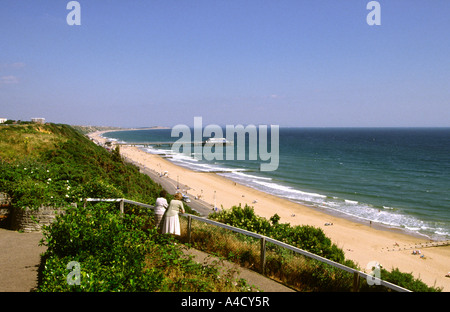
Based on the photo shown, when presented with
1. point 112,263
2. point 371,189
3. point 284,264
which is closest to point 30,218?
point 112,263

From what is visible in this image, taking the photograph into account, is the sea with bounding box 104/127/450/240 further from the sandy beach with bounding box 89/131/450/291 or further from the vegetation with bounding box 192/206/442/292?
the vegetation with bounding box 192/206/442/292

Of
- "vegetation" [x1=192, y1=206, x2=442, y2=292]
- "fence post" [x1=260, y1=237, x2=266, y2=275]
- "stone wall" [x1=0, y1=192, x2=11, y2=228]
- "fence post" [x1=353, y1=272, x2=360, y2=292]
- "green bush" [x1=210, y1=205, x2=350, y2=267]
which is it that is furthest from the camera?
"green bush" [x1=210, y1=205, x2=350, y2=267]

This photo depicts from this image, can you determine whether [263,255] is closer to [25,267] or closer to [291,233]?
[25,267]

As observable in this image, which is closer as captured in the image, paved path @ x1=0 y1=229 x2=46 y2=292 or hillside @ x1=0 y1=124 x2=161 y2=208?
paved path @ x1=0 y1=229 x2=46 y2=292

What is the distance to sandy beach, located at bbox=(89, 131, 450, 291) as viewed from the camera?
22.2 meters

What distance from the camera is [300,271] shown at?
6.43m

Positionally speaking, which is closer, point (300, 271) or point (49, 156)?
point (300, 271)

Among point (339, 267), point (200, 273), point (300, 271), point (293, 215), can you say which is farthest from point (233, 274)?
point (293, 215)

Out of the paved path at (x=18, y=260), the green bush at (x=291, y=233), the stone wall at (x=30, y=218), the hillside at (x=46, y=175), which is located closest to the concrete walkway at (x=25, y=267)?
the paved path at (x=18, y=260)

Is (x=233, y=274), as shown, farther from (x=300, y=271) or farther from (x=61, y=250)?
(x=61, y=250)

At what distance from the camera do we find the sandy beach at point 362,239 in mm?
22234

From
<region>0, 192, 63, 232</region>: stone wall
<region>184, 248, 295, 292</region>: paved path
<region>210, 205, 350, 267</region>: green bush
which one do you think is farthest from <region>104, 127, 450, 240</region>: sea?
<region>0, 192, 63, 232</region>: stone wall

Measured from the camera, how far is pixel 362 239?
27531 millimetres
